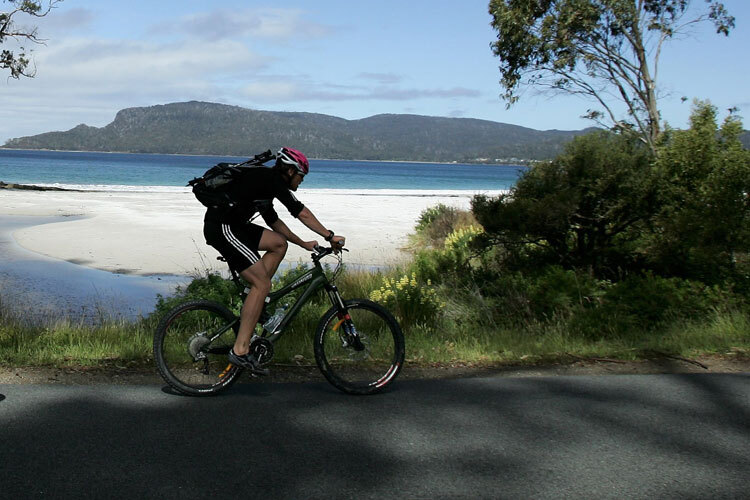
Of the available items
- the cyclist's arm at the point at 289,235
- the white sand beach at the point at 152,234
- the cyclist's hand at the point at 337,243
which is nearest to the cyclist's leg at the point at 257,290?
the cyclist's arm at the point at 289,235

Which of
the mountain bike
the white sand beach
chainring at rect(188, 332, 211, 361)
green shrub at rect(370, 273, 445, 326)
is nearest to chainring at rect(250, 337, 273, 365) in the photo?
the mountain bike

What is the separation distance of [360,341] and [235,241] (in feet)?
4.36

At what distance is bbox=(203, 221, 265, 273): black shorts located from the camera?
5539 mm

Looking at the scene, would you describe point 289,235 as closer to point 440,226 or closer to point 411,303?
point 411,303

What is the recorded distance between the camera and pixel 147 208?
1218 inches

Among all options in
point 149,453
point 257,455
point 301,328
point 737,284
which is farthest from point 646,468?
point 737,284

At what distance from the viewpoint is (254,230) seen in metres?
5.66

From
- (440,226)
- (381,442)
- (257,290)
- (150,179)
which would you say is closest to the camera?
(381,442)

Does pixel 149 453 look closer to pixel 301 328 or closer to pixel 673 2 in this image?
pixel 301 328

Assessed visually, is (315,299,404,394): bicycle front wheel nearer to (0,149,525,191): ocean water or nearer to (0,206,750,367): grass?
(0,206,750,367): grass

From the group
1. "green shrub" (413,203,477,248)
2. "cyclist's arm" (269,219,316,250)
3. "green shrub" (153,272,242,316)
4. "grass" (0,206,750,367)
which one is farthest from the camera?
"green shrub" (413,203,477,248)

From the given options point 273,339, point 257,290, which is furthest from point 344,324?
point 257,290

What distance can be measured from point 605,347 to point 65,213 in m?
24.7

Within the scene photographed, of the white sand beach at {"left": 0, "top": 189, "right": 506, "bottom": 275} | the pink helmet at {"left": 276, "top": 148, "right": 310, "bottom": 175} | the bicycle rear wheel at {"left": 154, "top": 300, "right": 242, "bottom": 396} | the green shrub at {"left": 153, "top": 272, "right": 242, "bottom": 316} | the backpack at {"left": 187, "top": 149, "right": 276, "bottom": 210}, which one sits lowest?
the white sand beach at {"left": 0, "top": 189, "right": 506, "bottom": 275}
